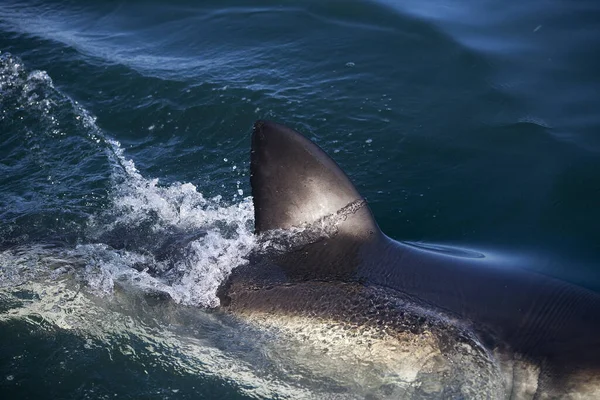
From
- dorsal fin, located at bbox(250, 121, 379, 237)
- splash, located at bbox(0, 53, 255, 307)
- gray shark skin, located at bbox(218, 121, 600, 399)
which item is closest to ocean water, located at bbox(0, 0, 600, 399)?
splash, located at bbox(0, 53, 255, 307)

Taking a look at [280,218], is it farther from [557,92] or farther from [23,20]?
[23,20]

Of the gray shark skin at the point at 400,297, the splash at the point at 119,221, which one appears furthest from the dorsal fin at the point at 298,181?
the splash at the point at 119,221

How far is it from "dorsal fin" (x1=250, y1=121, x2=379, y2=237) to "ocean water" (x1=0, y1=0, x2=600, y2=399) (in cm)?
50

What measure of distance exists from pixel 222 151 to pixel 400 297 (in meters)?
3.71

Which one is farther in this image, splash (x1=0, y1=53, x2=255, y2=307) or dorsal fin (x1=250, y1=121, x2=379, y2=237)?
splash (x1=0, y1=53, x2=255, y2=307)

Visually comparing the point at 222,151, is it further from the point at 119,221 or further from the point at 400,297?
the point at 400,297

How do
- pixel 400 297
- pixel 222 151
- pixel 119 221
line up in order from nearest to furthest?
pixel 400 297 → pixel 119 221 → pixel 222 151

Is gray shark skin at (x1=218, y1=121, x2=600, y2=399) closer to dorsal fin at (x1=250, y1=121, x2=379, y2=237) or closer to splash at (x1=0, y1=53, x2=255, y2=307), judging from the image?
dorsal fin at (x1=250, y1=121, x2=379, y2=237)

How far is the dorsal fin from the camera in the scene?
4688 millimetres

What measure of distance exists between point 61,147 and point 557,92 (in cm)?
567

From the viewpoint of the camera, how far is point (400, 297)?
14.0 ft

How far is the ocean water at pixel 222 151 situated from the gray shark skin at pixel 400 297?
0.37 m

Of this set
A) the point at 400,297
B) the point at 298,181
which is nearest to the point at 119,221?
the point at 298,181

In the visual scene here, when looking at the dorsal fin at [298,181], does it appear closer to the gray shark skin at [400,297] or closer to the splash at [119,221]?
the gray shark skin at [400,297]
